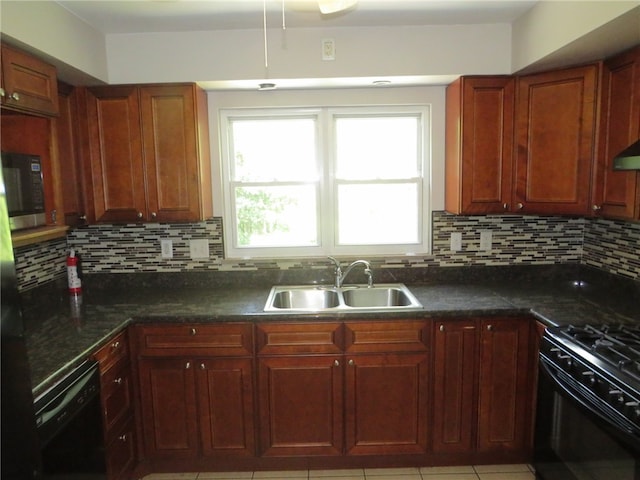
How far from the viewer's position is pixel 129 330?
2.19 meters

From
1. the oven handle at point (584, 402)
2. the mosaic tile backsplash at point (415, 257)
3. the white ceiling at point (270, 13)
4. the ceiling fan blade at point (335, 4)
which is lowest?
the oven handle at point (584, 402)

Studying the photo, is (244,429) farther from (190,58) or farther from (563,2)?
(563,2)

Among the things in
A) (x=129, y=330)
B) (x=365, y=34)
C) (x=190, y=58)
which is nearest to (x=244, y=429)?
(x=129, y=330)

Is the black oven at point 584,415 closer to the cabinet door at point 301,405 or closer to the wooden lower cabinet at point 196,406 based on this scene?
the cabinet door at point 301,405

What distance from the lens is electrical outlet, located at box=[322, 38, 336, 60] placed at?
2334 millimetres

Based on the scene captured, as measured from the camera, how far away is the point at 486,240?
2.75m

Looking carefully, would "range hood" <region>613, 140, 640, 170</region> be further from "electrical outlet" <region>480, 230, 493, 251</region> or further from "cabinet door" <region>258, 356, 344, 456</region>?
"cabinet door" <region>258, 356, 344, 456</region>

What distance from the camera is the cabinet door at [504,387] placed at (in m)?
2.21

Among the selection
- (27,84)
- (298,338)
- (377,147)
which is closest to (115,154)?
(27,84)

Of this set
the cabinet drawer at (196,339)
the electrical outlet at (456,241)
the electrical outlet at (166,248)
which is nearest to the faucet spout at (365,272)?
the electrical outlet at (456,241)

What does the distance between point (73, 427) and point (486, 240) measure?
2395 millimetres

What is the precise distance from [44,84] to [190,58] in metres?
0.74

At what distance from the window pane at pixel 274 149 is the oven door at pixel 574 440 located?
1741 mm

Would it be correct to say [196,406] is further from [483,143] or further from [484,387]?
[483,143]
